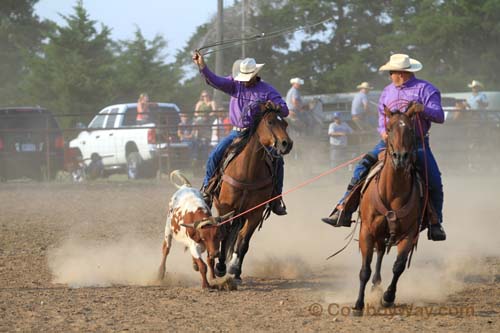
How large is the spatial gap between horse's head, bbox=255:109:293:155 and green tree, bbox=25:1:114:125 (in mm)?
25691

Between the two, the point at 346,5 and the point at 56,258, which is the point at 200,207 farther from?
the point at 346,5

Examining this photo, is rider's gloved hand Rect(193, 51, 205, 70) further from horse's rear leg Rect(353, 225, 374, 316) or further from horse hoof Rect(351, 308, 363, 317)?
horse hoof Rect(351, 308, 363, 317)

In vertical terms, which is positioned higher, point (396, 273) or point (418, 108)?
point (418, 108)

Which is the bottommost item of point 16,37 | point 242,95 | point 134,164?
point 134,164

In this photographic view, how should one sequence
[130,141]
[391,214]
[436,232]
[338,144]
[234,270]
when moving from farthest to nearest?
[130,141]
[338,144]
[234,270]
[436,232]
[391,214]

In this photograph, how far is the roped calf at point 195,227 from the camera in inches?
328

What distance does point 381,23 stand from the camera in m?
44.6

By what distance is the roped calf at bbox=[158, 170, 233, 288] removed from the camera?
27.4 ft

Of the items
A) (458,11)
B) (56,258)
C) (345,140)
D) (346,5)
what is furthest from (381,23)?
(56,258)

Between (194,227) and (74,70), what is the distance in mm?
27056

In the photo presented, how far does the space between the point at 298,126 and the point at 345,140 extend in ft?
4.19

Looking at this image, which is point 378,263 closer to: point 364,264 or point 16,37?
point 364,264

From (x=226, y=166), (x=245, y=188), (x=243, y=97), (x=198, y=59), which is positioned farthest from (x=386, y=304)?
(x=198, y=59)

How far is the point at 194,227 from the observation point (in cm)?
836
